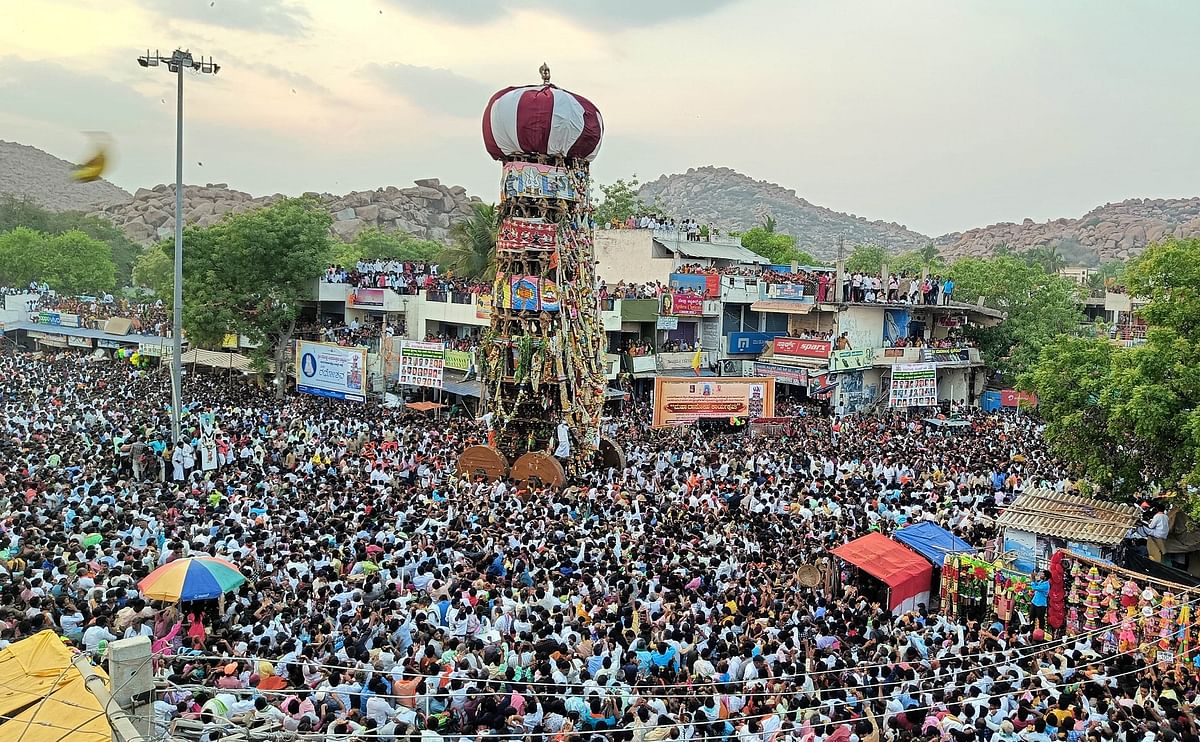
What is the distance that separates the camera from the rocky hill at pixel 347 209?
382 ft

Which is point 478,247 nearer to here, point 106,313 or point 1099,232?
point 106,313

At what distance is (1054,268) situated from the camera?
8588 cm

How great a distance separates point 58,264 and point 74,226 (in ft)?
101

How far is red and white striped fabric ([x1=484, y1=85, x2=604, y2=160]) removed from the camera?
2138cm

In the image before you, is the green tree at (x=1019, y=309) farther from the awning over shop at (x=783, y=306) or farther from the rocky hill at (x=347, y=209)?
the rocky hill at (x=347, y=209)

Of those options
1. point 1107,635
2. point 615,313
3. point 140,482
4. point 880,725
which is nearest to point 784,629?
point 880,725

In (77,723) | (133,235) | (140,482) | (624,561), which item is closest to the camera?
(77,723)

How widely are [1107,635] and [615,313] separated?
20965 mm

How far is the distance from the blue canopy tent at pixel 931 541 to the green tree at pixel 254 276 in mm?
25190

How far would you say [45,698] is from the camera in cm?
740

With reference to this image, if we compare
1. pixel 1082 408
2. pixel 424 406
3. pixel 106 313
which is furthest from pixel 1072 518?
pixel 106 313

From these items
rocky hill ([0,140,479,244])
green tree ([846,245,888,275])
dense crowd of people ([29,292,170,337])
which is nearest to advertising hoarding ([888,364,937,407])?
dense crowd of people ([29,292,170,337])

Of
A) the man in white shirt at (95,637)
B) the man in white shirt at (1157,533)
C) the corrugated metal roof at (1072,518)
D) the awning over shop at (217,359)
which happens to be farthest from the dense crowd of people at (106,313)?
the man in white shirt at (1157,533)

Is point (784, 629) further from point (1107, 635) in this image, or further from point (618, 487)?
point (618, 487)
